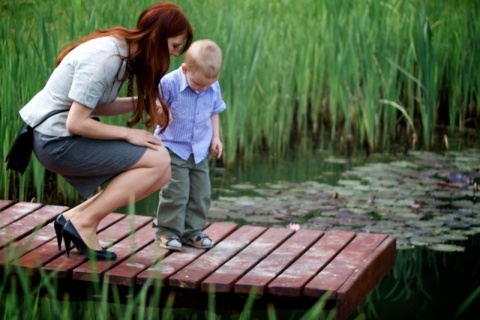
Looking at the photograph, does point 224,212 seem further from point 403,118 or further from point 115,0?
point 403,118

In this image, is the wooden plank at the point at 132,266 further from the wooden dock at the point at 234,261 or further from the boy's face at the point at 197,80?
the boy's face at the point at 197,80

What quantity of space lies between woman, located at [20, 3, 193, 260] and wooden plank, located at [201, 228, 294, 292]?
1.30 ft

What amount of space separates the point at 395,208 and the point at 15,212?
1924 mm

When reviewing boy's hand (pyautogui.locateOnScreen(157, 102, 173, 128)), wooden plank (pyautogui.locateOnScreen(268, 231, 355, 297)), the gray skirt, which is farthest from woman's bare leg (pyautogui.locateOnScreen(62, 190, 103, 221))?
wooden plank (pyautogui.locateOnScreen(268, 231, 355, 297))

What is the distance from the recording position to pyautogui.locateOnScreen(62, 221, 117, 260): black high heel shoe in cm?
381

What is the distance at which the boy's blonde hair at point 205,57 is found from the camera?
12.4 ft

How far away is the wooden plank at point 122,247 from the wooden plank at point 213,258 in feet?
0.75

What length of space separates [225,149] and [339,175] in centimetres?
68

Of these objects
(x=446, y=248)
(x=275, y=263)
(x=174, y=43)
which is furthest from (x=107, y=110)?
(x=446, y=248)

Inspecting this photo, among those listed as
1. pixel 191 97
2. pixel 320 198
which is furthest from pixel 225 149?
pixel 191 97

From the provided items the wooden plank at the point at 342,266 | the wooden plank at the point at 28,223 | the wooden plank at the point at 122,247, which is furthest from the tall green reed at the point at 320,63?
the wooden plank at the point at 342,266

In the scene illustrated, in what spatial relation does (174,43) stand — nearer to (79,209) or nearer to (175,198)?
(175,198)

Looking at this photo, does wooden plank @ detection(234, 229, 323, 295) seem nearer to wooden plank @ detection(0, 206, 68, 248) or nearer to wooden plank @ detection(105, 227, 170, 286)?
wooden plank @ detection(105, 227, 170, 286)

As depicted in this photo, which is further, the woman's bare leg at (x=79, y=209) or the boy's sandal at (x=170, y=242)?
the boy's sandal at (x=170, y=242)
